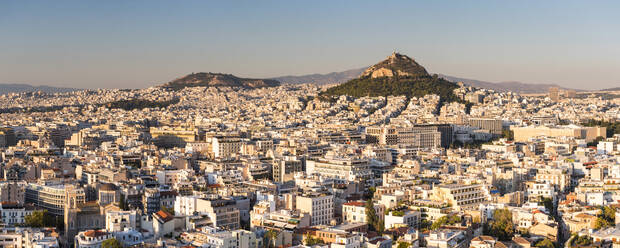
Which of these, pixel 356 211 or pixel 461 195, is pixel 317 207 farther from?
pixel 461 195

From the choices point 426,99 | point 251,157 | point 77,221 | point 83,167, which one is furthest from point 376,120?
point 77,221

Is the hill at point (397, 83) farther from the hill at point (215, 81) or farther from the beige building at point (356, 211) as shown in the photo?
the beige building at point (356, 211)

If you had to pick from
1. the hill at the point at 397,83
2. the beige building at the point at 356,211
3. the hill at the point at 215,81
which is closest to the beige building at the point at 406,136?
the beige building at the point at 356,211

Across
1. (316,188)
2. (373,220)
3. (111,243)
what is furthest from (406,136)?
(111,243)

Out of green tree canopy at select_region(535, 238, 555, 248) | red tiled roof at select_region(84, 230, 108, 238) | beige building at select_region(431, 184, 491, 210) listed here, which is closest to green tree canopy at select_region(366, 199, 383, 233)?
beige building at select_region(431, 184, 491, 210)

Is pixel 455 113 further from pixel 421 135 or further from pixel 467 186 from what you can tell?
pixel 467 186

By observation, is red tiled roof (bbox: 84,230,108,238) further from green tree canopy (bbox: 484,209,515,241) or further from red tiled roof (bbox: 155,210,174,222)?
green tree canopy (bbox: 484,209,515,241)

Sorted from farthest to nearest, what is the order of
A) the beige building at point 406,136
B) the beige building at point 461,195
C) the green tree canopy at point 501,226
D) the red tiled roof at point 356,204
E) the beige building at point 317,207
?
the beige building at point 406,136
the beige building at point 461,195
the red tiled roof at point 356,204
the beige building at point 317,207
the green tree canopy at point 501,226
